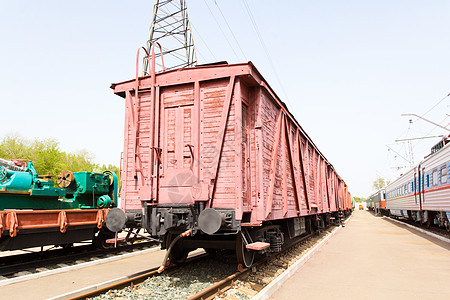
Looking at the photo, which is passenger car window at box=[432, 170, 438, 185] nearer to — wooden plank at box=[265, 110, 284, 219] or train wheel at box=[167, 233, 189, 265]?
wooden plank at box=[265, 110, 284, 219]

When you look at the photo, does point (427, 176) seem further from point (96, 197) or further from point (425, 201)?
point (96, 197)

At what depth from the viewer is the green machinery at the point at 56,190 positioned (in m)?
7.94

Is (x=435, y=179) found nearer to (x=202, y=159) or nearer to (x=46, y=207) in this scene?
(x=202, y=159)

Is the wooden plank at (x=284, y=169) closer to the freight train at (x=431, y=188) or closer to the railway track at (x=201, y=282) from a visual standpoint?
the railway track at (x=201, y=282)

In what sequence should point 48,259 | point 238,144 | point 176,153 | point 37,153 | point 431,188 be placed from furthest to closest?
1. point 37,153
2. point 431,188
3. point 48,259
4. point 176,153
5. point 238,144

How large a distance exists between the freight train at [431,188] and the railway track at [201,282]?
8.58m

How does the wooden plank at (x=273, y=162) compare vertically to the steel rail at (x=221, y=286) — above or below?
above

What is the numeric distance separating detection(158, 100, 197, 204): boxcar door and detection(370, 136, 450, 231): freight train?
10.7 metres

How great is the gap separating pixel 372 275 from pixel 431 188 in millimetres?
10206

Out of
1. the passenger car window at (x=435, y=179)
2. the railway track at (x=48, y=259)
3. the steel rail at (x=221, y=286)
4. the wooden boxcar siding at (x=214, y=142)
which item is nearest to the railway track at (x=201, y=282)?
the steel rail at (x=221, y=286)

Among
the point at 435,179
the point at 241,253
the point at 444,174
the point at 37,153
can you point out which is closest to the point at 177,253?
the point at 241,253

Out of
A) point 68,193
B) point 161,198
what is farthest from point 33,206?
point 161,198

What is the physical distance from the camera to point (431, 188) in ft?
48.1

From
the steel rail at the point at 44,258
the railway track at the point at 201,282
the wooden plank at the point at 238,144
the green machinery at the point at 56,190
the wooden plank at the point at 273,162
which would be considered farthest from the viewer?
the green machinery at the point at 56,190
